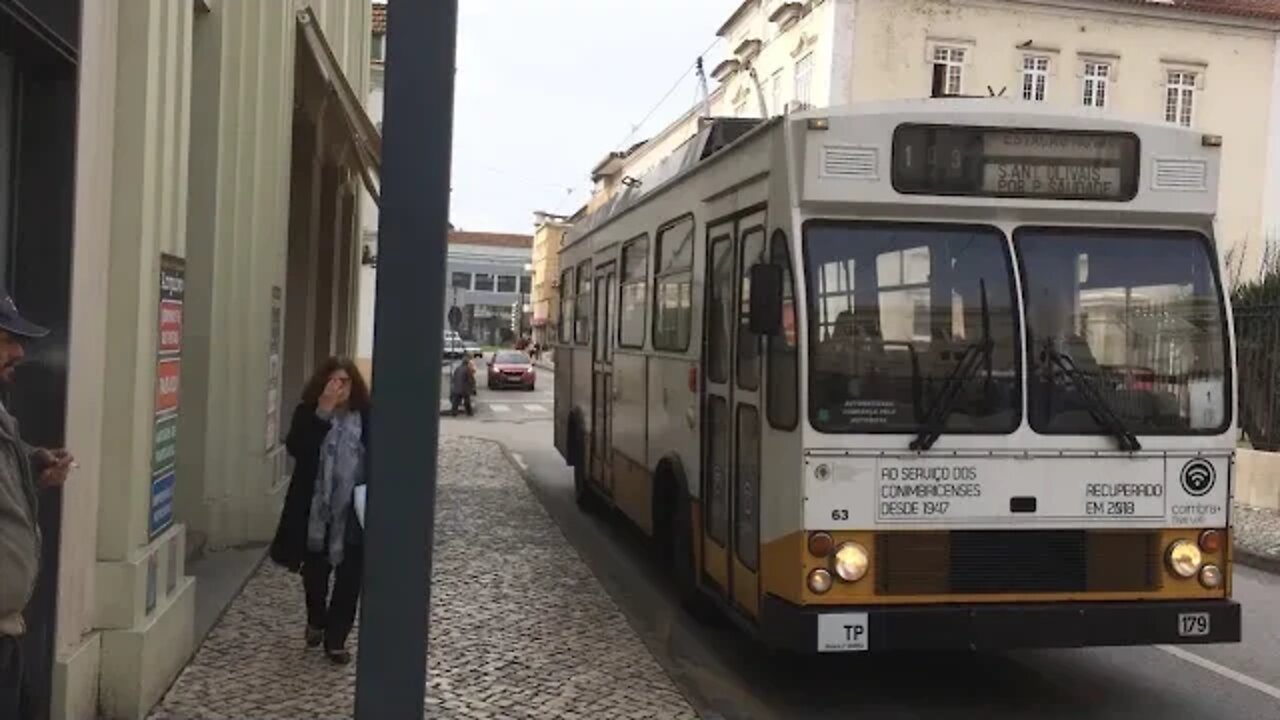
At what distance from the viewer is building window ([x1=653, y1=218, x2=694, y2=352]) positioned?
7805 millimetres

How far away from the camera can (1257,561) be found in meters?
11.7

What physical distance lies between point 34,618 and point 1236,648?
23.7ft

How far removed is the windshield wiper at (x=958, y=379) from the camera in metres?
5.75

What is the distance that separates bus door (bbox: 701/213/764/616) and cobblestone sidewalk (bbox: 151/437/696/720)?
2.24 ft

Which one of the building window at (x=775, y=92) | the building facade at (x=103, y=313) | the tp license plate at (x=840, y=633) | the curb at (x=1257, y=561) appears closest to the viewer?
the building facade at (x=103, y=313)

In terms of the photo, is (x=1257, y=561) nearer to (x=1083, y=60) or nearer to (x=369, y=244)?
(x=369, y=244)

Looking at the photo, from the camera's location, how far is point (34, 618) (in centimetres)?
450

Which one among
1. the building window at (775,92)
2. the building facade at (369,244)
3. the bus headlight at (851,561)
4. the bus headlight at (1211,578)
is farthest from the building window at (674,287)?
the building window at (775,92)

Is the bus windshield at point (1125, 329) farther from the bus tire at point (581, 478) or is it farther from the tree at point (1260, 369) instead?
the tree at point (1260, 369)

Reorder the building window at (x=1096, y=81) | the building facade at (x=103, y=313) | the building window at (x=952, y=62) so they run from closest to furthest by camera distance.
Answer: the building facade at (x=103, y=313)
the building window at (x=952, y=62)
the building window at (x=1096, y=81)

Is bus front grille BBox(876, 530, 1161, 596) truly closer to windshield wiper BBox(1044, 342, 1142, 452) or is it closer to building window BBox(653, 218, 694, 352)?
windshield wiper BBox(1044, 342, 1142, 452)

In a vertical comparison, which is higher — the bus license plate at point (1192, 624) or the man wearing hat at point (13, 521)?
the man wearing hat at point (13, 521)

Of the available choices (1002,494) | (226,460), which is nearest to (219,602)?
(226,460)

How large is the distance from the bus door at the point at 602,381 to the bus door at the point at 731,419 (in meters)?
3.42
